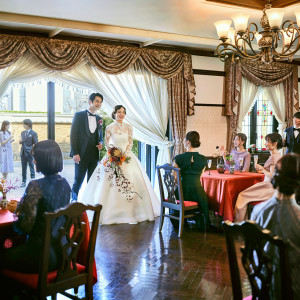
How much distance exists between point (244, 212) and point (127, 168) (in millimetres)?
1878

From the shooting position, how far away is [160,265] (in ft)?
14.1

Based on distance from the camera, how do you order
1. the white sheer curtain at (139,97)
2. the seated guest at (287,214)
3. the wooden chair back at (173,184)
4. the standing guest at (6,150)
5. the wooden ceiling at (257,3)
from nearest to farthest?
the seated guest at (287,214) → the wooden ceiling at (257,3) → the wooden chair back at (173,184) → the standing guest at (6,150) → the white sheer curtain at (139,97)

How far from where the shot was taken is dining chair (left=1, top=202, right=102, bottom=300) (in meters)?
2.48

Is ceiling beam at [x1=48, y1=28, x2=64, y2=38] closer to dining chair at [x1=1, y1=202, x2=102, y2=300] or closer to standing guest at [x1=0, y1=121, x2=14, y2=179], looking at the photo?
standing guest at [x1=0, y1=121, x2=14, y2=179]

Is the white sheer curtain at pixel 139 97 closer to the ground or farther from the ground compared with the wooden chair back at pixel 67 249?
farther from the ground

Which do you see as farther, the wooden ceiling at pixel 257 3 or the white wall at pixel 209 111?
the white wall at pixel 209 111

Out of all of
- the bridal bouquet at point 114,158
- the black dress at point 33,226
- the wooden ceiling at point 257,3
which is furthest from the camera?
the bridal bouquet at point 114,158

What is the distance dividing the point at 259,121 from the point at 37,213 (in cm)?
722

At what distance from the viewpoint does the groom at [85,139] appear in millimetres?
6426

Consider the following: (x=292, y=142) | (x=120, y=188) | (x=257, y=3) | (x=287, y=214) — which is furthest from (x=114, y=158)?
(x=287, y=214)

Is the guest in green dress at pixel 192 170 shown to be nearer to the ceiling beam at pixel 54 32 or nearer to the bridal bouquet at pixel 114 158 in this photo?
the bridal bouquet at pixel 114 158

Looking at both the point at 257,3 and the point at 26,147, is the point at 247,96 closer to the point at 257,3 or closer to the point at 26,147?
the point at 257,3

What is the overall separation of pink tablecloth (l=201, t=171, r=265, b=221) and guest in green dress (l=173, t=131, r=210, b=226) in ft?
0.62

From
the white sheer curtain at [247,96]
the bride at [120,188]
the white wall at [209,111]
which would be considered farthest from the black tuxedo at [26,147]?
the white sheer curtain at [247,96]
